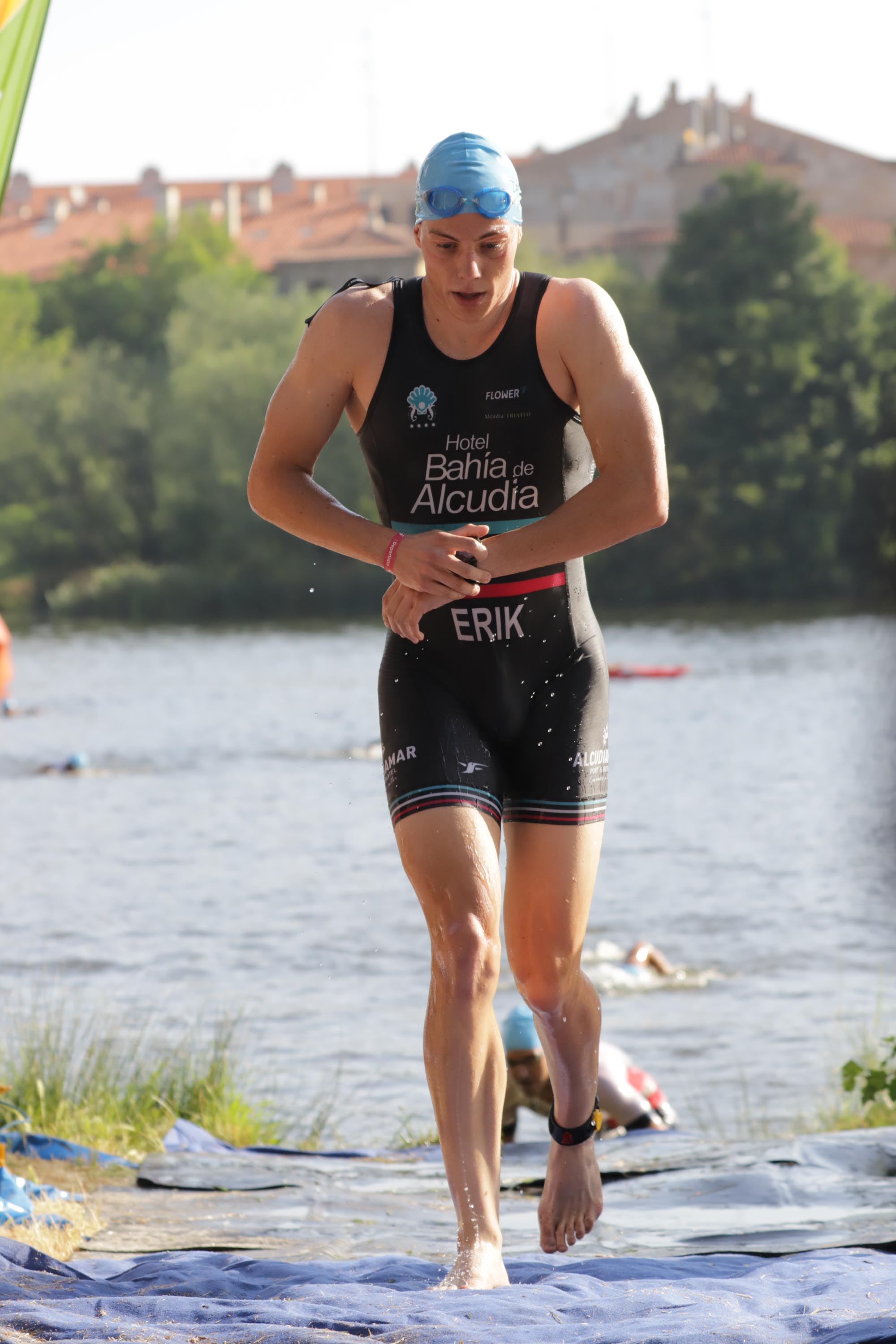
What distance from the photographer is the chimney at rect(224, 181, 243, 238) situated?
102812mm

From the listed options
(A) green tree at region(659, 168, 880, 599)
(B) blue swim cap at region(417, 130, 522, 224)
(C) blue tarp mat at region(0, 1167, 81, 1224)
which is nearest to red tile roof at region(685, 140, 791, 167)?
(A) green tree at region(659, 168, 880, 599)

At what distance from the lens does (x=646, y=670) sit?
41938mm

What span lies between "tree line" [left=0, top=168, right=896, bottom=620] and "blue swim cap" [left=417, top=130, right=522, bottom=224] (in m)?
48.2

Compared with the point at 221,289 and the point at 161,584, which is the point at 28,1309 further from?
the point at 221,289

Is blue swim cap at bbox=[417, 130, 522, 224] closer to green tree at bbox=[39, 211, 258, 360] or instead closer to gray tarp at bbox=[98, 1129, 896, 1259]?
gray tarp at bbox=[98, 1129, 896, 1259]

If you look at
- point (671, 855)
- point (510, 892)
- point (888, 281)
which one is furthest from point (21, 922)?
point (888, 281)

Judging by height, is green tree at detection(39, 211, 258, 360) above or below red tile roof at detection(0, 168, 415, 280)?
below

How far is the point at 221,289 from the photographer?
68625mm

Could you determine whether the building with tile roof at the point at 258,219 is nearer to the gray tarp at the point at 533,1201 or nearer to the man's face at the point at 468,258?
the gray tarp at the point at 533,1201

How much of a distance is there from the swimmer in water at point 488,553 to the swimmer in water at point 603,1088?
3213 mm

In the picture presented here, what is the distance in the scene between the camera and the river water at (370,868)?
11.6 m

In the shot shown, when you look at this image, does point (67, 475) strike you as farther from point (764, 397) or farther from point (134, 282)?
point (134, 282)

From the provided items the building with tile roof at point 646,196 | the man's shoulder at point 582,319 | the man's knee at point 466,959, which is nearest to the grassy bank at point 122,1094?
the man's knee at point 466,959

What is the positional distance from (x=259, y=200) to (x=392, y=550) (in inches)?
4168
